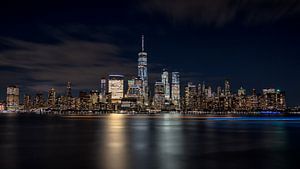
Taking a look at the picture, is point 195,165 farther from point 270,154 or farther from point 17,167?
point 17,167

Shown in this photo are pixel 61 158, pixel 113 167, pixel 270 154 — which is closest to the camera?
pixel 113 167

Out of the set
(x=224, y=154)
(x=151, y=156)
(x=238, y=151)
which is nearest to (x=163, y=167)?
(x=151, y=156)

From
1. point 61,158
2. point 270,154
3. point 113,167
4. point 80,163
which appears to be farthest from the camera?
point 270,154

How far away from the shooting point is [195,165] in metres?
20.0

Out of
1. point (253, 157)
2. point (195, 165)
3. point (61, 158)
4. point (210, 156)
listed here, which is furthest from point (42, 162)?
point (253, 157)

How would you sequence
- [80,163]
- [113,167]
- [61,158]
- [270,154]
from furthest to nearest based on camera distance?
1. [270,154]
2. [61,158]
3. [80,163]
4. [113,167]

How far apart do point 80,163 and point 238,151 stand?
478 inches

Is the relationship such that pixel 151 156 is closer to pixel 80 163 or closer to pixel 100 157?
pixel 100 157

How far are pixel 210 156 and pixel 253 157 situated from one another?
285 cm

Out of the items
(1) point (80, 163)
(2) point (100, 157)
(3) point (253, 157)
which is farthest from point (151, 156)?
(3) point (253, 157)

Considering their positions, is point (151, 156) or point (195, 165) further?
point (151, 156)

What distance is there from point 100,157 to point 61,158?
253 centimetres

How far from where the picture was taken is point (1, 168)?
18.9 meters

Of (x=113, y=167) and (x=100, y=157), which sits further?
(x=100, y=157)
